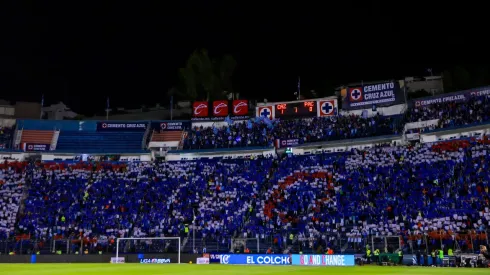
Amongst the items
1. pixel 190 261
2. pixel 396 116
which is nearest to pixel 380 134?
pixel 396 116

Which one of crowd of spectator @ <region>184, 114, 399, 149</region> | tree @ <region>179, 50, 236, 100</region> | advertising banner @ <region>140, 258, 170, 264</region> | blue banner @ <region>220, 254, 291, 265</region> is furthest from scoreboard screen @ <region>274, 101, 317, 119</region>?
advertising banner @ <region>140, 258, 170, 264</region>

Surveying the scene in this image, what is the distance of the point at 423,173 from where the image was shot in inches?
1939

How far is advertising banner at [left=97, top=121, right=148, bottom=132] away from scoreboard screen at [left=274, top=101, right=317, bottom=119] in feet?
65.8

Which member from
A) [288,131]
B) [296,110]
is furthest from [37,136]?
[296,110]

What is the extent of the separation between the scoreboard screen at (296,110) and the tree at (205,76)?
83.6ft

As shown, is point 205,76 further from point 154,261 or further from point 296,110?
point 154,261

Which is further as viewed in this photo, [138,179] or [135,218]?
[138,179]

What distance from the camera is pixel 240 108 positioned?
70125 millimetres

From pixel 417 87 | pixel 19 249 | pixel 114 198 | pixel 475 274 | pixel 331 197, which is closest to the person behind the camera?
→ pixel 475 274

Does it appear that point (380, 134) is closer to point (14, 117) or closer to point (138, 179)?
point (138, 179)

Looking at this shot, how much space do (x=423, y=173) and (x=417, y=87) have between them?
4505 centimetres

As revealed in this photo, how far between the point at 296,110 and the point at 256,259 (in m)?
30.3

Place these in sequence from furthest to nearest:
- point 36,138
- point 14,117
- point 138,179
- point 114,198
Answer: point 14,117
point 36,138
point 138,179
point 114,198

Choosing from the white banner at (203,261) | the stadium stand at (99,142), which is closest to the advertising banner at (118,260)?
the white banner at (203,261)
